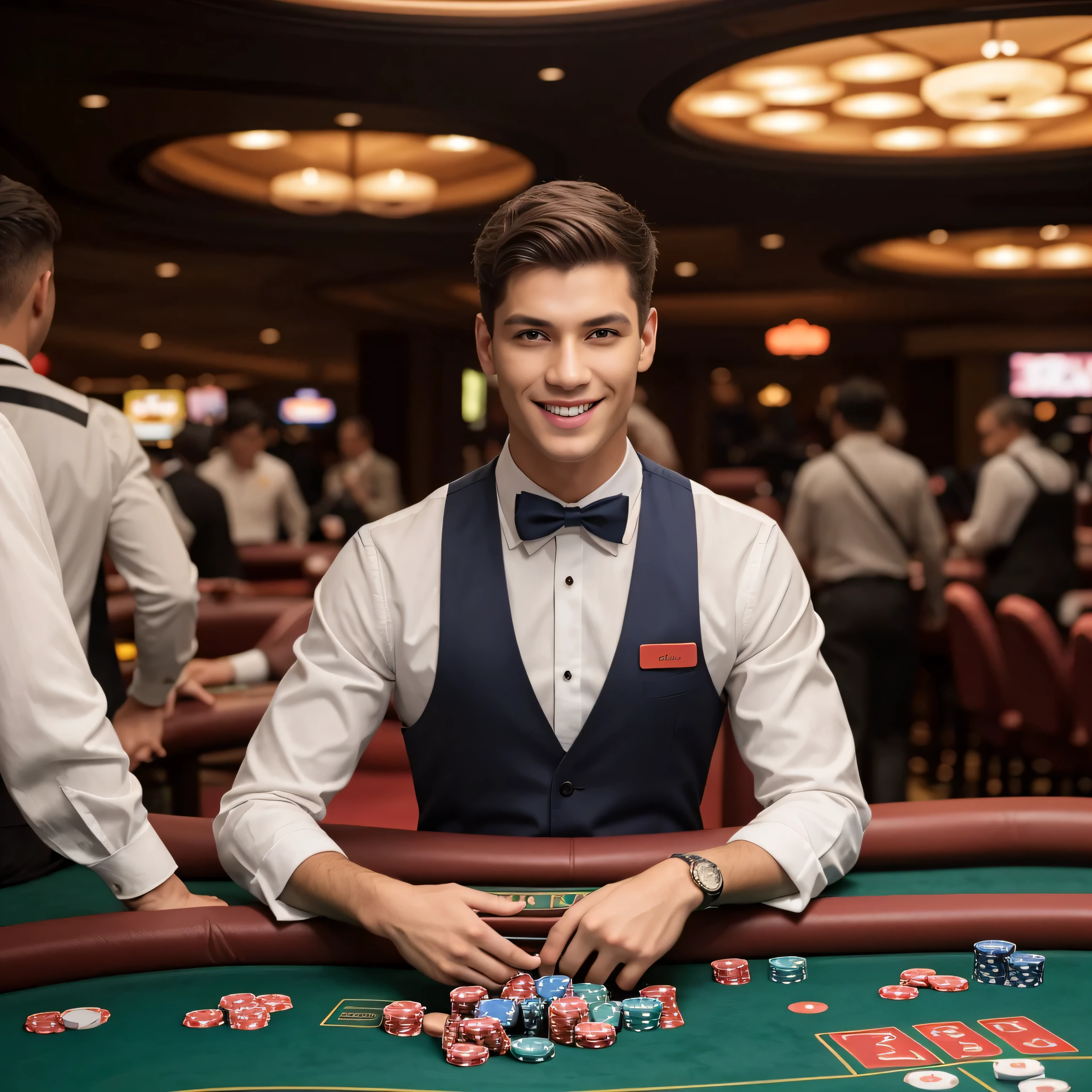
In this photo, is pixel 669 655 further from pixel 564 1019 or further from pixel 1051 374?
pixel 1051 374

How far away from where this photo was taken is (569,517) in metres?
1.58

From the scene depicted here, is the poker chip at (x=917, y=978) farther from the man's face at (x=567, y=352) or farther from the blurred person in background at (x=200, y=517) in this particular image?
the blurred person in background at (x=200, y=517)

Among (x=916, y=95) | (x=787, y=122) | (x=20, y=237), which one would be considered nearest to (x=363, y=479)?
(x=787, y=122)

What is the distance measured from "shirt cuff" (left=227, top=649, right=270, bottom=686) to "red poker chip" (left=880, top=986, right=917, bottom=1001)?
7.15 feet

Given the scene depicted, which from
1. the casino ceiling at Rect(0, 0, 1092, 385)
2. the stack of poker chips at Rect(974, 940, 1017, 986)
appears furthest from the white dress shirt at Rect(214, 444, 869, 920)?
the casino ceiling at Rect(0, 0, 1092, 385)

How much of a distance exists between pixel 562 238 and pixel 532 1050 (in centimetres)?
86

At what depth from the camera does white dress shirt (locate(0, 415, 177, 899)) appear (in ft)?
4.22

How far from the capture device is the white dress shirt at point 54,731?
129cm

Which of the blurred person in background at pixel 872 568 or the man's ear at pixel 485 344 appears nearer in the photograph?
the man's ear at pixel 485 344

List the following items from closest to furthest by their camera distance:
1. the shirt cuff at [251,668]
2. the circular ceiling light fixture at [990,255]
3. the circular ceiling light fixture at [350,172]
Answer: the shirt cuff at [251,668]
the circular ceiling light fixture at [350,172]
the circular ceiling light fixture at [990,255]

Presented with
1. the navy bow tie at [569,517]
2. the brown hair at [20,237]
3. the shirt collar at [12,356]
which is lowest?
the navy bow tie at [569,517]

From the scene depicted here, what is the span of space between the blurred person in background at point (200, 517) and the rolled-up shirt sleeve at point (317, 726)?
A: 3.26m

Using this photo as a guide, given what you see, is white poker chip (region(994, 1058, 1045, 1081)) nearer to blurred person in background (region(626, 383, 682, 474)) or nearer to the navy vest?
the navy vest

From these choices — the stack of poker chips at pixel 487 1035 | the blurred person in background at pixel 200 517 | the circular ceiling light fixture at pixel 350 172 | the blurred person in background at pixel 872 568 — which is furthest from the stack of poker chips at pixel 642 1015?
the circular ceiling light fixture at pixel 350 172
